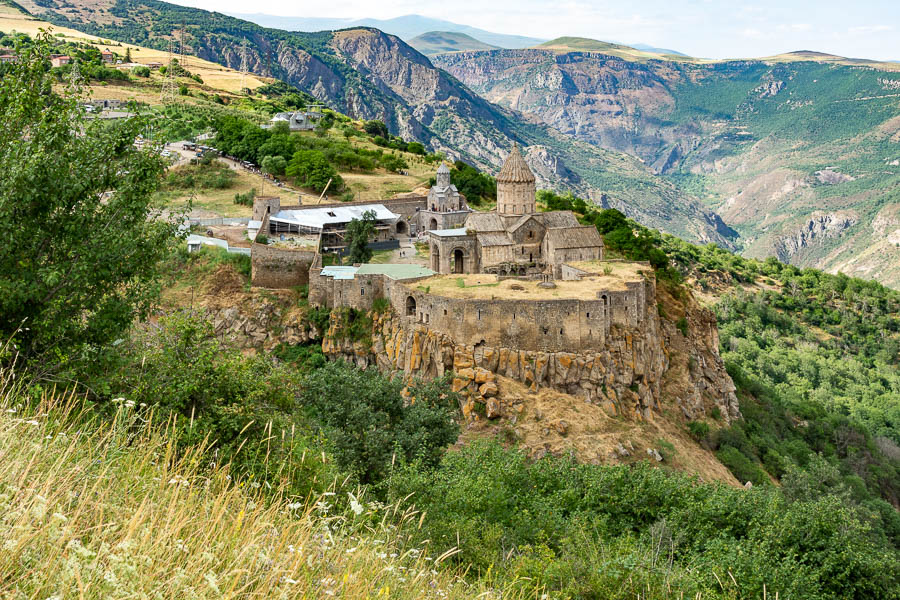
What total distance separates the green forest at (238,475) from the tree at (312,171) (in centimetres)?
2816

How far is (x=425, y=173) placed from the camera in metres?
59.6

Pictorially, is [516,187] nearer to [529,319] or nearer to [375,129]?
[529,319]

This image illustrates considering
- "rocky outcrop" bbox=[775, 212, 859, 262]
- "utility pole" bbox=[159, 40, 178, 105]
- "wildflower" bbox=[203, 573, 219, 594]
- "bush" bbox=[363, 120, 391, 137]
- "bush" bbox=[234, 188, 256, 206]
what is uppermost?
"utility pole" bbox=[159, 40, 178, 105]

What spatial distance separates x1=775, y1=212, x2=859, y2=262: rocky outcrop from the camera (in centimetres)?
17975

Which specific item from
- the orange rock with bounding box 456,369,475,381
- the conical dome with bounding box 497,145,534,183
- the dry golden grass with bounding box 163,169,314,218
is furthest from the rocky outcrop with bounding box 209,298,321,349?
the conical dome with bounding box 497,145,534,183

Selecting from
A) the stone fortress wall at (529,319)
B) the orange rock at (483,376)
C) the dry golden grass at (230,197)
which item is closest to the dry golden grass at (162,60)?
the dry golden grass at (230,197)

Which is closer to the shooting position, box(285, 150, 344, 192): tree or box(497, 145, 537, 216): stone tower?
box(497, 145, 537, 216): stone tower

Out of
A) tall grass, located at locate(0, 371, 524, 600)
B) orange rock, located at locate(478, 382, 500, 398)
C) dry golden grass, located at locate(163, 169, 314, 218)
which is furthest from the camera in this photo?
dry golden grass, located at locate(163, 169, 314, 218)

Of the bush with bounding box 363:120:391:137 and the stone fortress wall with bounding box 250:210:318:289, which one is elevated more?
the bush with bounding box 363:120:391:137

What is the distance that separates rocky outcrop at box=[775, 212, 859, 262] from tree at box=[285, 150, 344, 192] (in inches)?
6058

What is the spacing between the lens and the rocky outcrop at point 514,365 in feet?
89.1

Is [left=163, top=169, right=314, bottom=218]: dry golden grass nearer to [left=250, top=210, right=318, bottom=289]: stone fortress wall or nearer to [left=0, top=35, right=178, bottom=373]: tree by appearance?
[left=250, top=210, right=318, bottom=289]: stone fortress wall

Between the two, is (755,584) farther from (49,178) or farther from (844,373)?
(844,373)

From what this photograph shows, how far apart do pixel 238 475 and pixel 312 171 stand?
4555cm
